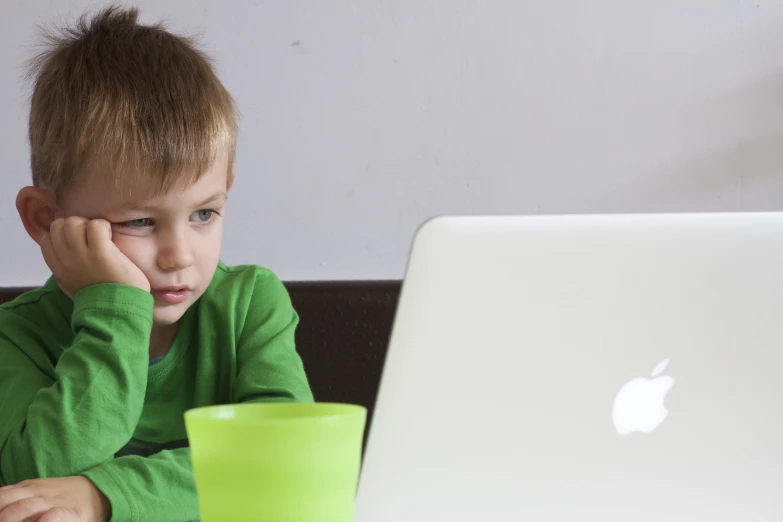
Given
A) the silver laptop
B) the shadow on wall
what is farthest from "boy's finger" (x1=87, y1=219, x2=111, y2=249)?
the shadow on wall

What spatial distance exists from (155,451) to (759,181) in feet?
2.86

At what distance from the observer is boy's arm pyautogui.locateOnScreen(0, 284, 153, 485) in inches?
26.4

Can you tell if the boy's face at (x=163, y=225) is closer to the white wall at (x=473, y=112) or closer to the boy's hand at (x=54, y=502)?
the boy's hand at (x=54, y=502)

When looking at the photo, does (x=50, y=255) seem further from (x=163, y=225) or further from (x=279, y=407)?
(x=279, y=407)

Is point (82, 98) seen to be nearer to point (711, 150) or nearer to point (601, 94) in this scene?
point (601, 94)

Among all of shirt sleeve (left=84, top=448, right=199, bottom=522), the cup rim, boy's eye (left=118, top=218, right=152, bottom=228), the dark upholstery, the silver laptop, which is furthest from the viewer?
the dark upholstery

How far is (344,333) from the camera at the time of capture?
3.50ft

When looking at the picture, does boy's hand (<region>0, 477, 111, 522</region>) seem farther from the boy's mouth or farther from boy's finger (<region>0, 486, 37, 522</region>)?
the boy's mouth

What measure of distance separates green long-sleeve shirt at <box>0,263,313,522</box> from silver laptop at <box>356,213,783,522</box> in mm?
264

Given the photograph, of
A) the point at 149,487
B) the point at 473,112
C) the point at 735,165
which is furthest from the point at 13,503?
the point at 735,165

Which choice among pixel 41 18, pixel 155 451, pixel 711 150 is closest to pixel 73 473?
pixel 155 451

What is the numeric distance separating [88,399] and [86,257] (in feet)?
0.39

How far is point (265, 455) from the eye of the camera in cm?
37

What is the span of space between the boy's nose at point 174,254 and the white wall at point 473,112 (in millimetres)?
486
